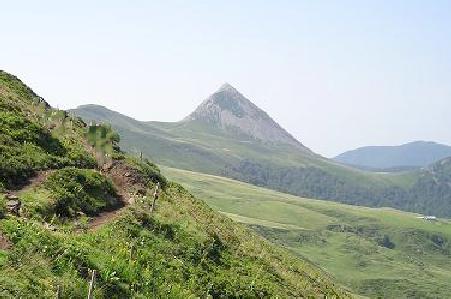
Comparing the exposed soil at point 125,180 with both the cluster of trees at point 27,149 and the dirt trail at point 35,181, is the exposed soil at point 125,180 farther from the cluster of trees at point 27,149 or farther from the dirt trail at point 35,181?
the dirt trail at point 35,181

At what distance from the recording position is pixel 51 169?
40.4 metres

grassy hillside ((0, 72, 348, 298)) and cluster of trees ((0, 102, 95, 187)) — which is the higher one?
cluster of trees ((0, 102, 95, 187))

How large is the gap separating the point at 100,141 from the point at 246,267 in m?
21.4

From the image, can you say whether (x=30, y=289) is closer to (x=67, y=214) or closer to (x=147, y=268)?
(x=147, y=268)

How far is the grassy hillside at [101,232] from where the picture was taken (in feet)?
82.8

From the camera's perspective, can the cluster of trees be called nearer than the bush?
No

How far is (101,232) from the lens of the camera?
32.4 meters

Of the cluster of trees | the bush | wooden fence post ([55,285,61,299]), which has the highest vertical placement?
the cluster of trees

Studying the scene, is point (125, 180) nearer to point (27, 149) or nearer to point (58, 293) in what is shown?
point (27, 149)

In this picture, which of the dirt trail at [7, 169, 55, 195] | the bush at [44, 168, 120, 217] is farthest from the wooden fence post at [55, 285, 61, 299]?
the dirt trail at [7, 169, 55, 195]

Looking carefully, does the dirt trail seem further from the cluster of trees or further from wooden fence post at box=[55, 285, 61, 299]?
wooden fence post at box=[55, 285, 61, 299]

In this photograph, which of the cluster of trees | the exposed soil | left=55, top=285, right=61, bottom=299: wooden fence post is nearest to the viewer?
left=55, top=285, right=61, bottom=299: wooden fence post

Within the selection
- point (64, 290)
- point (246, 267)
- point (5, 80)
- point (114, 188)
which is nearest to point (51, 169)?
point (114, 188)

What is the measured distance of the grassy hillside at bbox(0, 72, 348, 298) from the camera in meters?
25.2
